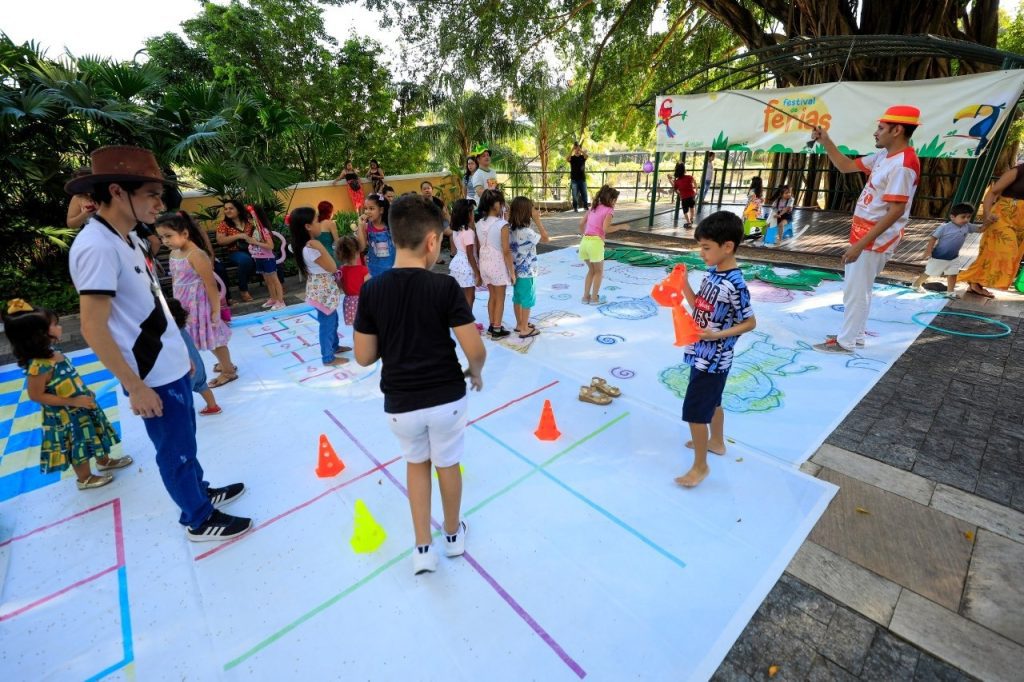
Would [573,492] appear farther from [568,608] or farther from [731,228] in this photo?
[731,228]

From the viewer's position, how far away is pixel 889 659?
1730 millimetres

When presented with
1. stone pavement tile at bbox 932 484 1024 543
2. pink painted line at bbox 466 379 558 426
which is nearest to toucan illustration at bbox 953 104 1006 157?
stone pavement tile at bbox 932 484 1024 543

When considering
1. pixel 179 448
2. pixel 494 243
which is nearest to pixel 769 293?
pixel 494 243

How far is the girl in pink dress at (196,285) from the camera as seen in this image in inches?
125

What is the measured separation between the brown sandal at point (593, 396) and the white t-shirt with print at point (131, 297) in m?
2.61

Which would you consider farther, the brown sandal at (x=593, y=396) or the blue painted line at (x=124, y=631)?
the brown sandal at (x=593, y=396)

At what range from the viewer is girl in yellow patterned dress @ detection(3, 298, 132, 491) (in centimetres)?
251

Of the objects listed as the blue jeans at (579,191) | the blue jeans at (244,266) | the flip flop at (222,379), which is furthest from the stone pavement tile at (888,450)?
the blue jeans at (579,191)

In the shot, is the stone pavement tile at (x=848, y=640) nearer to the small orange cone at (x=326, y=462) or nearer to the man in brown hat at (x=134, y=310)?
the small orange cone at (x=326, y=462)

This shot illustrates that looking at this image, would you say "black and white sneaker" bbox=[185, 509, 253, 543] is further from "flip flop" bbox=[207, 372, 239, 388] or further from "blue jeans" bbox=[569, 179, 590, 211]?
"blue jeans" bbox=[569, 179, 590, 211]

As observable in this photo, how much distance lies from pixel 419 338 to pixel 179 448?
142cm

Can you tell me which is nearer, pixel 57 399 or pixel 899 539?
pixel 899 539

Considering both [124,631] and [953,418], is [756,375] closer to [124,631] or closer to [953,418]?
[953,418]

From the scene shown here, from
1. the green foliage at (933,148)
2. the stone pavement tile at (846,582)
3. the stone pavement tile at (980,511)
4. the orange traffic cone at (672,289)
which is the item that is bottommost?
the stone pavement tile at (846,582)
